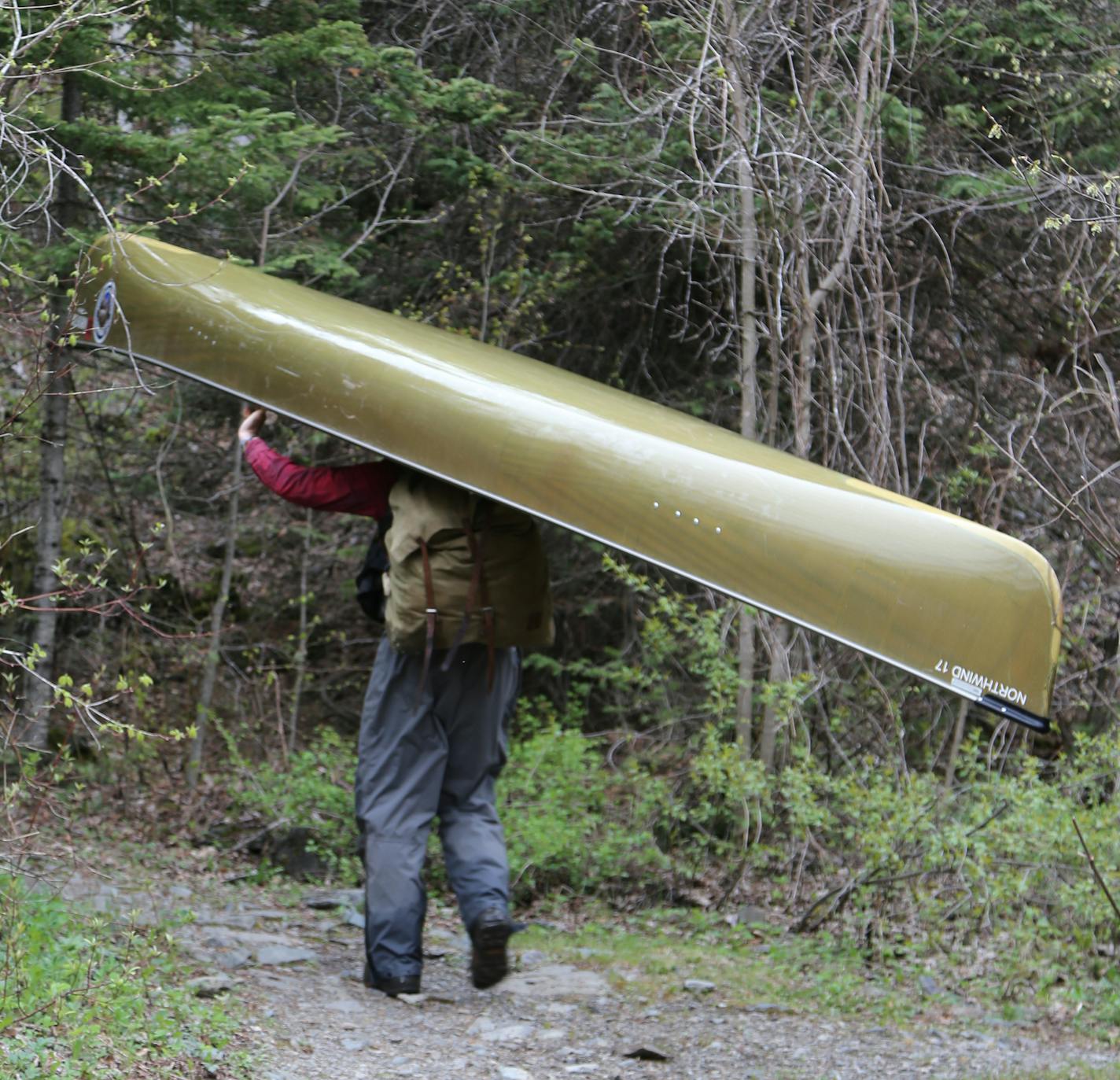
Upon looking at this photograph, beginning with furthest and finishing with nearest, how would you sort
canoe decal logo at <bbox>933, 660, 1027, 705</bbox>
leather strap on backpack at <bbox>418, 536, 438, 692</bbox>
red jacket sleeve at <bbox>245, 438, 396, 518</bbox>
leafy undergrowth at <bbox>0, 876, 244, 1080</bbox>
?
1. red jacket sleeve at <bbox>245, 438, 396, 518</bbox>
2. leather strap on backpack at <bbox>418, 536, 438, 692</bbox>
3. canoe decal logo at <bbox>933, 660, 1027, 705</bbox>
4. leafy undergrowth at <bbox>0, 876, 244, 1080</bbox>

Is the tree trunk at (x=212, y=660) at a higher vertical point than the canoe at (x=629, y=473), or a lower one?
lower

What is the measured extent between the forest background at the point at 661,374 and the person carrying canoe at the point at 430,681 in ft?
4.68

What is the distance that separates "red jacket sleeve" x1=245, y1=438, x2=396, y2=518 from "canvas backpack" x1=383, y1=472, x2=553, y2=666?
96 mm

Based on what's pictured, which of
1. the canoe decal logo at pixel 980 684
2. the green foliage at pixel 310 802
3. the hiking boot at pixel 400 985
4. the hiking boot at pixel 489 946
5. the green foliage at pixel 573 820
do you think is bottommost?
the green foliage at pixel 310 802

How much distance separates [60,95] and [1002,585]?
15.5 feet

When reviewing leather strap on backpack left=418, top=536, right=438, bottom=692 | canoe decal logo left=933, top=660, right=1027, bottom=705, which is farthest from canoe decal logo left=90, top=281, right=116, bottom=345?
canoe decal logo left=933, top=660, right=1027, bottom=705

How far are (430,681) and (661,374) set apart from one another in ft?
13.6

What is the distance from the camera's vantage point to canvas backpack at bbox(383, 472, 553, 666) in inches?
173

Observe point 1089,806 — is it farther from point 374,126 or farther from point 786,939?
point 374,126

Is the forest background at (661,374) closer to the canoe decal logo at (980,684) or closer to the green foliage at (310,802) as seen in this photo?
the green foliage at (310,802)

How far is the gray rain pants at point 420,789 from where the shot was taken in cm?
450

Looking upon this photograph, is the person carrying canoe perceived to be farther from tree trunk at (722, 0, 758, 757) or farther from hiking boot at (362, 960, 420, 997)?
tree trunk at (722, 0, 758, 757)

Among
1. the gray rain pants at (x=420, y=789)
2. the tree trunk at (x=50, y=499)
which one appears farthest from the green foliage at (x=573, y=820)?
the tree trunk at (x=50, y=499)

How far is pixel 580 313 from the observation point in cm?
825
